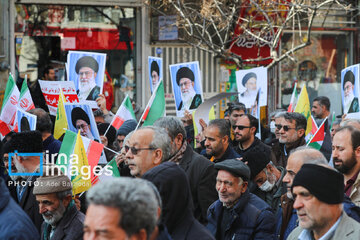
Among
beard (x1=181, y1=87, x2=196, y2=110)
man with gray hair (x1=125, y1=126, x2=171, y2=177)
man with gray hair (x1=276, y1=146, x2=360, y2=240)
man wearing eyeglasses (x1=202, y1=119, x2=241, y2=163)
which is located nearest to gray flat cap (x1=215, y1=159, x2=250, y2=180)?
man with gray hair (x1=276, y1=146, x2=360, y2=240)

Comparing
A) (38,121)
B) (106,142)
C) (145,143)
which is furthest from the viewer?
(106,142)

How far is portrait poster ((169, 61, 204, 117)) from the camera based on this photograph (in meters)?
10.4

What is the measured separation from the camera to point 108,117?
10258mm

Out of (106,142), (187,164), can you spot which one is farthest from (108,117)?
(187,164)

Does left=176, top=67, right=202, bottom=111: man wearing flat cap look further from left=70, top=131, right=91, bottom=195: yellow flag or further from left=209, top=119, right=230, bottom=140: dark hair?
left=70, top=131, right=91, bottom=195: yellow flag

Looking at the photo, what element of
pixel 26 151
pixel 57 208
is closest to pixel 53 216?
pixel 57 208

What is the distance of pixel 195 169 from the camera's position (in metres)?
5.91

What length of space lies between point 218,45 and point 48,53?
442cm

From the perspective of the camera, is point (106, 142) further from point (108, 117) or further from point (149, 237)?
point (149, 237)

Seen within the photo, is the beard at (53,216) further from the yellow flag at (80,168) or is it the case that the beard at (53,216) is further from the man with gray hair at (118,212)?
the man with gray hair at (118,212)

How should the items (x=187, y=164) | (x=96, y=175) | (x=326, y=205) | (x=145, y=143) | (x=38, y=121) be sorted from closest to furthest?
(x=326, y=205) → (x=145, y=143) → (x=187, y=164) → (x=96, y=175) → (x=38, y=121)

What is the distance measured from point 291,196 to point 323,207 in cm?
132

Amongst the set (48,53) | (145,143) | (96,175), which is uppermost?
(48,53)

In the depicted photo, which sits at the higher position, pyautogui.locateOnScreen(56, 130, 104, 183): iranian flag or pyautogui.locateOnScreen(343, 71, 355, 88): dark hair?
pyautogui.locateOnScreen(343, 71, 355, 88): dark hair
